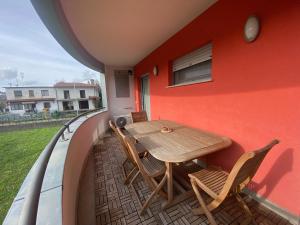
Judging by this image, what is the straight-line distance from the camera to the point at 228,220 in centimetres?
134

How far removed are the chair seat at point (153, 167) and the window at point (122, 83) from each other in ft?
13.5

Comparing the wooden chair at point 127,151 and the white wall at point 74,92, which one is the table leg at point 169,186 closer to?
the wooden chair at point 127,151

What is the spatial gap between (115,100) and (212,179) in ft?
15.7

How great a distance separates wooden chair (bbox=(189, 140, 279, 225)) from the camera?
984mm

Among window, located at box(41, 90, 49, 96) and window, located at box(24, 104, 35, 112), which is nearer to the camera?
window, located at box(24, 104, 35, 112)

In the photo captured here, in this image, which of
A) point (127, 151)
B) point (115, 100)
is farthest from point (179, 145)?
point (115, 100)

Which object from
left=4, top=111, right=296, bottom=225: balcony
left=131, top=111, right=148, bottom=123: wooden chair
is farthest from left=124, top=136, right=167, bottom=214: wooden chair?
left=131, top=111, right=148, bottom=123: wooden chair

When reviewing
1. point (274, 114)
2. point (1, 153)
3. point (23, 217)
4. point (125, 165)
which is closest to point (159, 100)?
point (125, 165)

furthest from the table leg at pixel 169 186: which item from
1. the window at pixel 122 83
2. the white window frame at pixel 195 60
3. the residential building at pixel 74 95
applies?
the residential building at pixel 74 95

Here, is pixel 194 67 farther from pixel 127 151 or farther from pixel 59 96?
pixel 59 96

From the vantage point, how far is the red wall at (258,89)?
1200 mm

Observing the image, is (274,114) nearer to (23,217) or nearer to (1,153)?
(23,217)

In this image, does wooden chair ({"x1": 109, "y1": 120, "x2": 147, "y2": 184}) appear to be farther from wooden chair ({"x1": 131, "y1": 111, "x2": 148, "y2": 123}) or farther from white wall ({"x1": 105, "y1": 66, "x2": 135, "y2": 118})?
white wall ({"x1": 105, "y1": 66, "x2": 135, "y2": 118})

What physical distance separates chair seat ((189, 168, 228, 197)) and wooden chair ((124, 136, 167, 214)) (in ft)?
1.21
